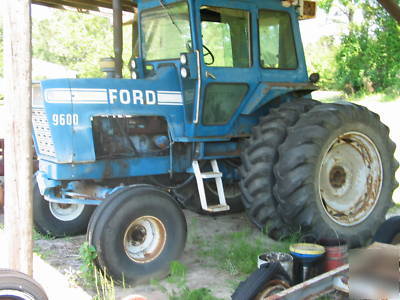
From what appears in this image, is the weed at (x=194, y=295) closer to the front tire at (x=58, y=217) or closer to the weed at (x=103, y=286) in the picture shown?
the weed at (x=103, y=286)

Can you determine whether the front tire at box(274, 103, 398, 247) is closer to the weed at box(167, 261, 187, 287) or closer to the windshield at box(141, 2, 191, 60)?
the weed at box(167, 261, 187, 287)

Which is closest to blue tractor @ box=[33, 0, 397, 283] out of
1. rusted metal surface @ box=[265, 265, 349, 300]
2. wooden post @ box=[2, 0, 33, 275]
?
Answer: wooden post @ box=[2, 0, 33, 275]

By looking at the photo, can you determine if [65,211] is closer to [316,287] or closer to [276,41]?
[276,41]

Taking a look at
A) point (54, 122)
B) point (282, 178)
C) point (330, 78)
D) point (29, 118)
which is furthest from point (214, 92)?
point (330, 78)

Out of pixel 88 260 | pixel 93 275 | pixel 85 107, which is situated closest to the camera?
pixel 88 260

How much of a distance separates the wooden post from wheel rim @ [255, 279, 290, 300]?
5.02ft

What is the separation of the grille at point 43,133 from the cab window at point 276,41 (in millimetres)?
2295

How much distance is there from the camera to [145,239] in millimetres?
4395

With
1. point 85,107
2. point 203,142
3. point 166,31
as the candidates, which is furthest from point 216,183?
point 166,31

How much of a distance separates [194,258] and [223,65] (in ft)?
6.34

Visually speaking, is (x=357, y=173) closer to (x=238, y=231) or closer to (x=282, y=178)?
(x=282, y=178)

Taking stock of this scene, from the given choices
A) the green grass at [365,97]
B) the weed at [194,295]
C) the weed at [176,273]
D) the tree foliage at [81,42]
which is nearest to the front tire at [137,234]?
the weed at [176,273]

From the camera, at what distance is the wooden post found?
10.2 ft

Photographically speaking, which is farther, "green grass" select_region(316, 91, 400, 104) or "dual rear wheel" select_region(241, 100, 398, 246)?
"green grass" select_region(316, 91, 400, 104)
